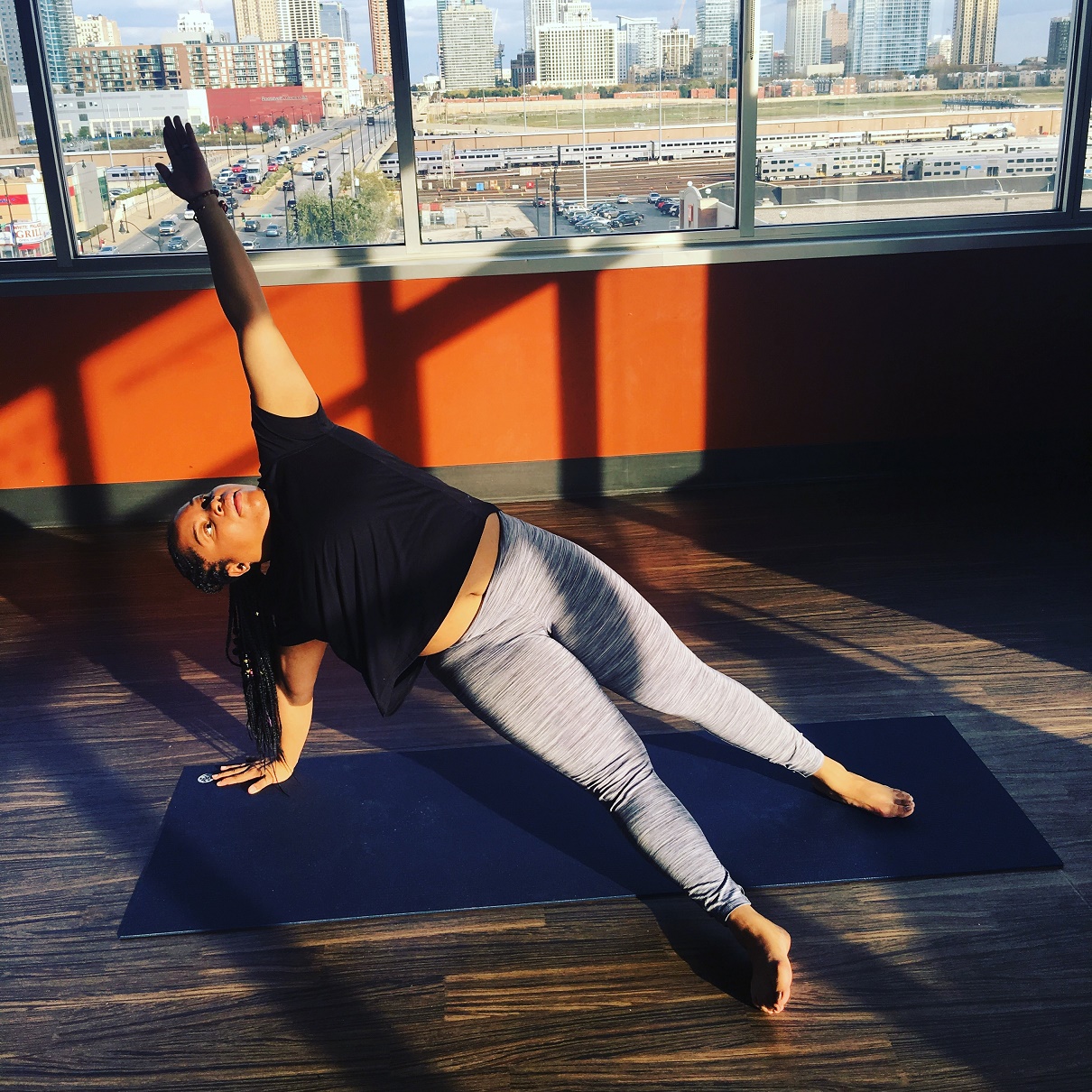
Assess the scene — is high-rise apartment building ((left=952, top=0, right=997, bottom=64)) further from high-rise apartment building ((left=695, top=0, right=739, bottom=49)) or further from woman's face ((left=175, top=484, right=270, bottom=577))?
woman's face ((left=175, top=484, right=270, bottom=577))

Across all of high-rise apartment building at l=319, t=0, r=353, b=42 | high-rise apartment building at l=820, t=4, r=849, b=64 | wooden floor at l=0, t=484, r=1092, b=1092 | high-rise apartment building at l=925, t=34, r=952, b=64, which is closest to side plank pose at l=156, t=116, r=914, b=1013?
wooden floor at l=0, t=484, r=1092, b=1092

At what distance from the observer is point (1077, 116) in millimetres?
3691

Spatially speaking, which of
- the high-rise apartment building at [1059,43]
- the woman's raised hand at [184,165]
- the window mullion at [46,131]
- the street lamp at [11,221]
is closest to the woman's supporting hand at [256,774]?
the woman's raised hand at [184,165]

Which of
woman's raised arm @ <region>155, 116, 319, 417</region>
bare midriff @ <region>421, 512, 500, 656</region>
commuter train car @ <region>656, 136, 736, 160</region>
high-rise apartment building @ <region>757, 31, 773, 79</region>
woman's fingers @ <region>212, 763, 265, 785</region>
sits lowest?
woman's fingers @ <region>212, 763, 265, 785</region>

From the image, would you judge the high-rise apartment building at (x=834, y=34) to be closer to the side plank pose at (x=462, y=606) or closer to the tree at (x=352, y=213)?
the tree at (x=352, y=213)

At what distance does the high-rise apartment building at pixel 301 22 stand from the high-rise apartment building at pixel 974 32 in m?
2.11

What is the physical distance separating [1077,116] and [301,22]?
8.60 ft

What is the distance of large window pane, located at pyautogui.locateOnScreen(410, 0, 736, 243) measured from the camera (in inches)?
141

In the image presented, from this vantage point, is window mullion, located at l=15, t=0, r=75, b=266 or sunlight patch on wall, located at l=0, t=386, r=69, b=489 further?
sunlight patch on wall, located at l=0, t=386, r=69, b=489

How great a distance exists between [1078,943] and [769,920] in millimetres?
498

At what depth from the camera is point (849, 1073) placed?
1.55 metres

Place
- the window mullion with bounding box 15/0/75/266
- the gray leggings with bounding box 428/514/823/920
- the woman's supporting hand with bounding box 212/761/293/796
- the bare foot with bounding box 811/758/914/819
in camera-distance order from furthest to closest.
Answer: the window mullion with bounding box 15/0/75/266 → the woman's supporting hand with bounding box 212/761/293/796 → the bare foot with bounding box 811/758/914/819 → the gray leggings with bounding box 428/514/823/920

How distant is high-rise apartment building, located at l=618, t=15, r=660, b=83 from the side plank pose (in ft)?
7.30

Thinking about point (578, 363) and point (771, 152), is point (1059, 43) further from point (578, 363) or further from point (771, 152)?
Answer: point (578, 363)
